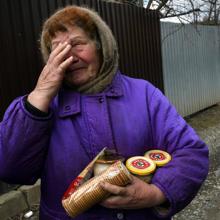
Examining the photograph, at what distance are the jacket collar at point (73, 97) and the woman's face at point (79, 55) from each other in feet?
0.17

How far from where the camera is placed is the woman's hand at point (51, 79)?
1444 mm

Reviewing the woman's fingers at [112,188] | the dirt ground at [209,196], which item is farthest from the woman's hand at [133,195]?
the dirt ground at [209,196]

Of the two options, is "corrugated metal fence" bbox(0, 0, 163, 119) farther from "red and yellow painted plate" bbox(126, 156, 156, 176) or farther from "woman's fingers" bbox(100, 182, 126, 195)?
"woman's fingers" bbox(100, 182, 126, 195)

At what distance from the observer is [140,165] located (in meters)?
1.48

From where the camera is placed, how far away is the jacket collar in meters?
1.57

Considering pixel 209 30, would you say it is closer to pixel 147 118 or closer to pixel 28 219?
pixel 28 219

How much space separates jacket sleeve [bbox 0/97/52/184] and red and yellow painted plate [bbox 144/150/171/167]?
1.52 ft

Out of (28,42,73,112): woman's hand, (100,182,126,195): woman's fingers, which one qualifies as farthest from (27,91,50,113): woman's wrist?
(100,182,126,195): woman's fingers

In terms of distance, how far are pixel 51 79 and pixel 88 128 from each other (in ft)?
0.89

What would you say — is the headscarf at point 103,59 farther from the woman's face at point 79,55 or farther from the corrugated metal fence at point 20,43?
the corrugated metal fence at point 20,43

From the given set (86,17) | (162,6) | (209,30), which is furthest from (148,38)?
(86,17)

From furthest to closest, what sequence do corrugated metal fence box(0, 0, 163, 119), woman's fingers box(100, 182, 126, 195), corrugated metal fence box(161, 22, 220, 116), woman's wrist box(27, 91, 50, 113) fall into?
corrugated metal fence box(161, 22, 220, 116)
corrugated metal fence box(0, 0, 163, 119)
woman's wrist box(27, 91, 50, 113)
woman's fingers box(100, 182, 126, 195)

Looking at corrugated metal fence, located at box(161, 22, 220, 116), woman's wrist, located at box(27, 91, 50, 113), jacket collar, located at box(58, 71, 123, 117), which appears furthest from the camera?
corrugated metal fence, located at box(161, 22, 220, 116)

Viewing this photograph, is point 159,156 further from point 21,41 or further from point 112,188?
point 21,41
